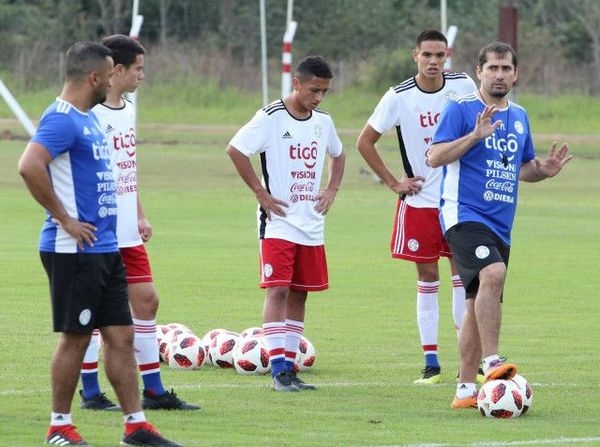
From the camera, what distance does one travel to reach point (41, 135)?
801 cm

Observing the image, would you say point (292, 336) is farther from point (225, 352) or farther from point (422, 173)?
point (422, 173)

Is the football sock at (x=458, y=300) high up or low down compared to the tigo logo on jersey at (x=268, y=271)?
down

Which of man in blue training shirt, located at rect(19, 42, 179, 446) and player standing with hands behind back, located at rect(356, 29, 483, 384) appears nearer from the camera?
man in blue training shirt, located at rect(19, 42, 179, 446)

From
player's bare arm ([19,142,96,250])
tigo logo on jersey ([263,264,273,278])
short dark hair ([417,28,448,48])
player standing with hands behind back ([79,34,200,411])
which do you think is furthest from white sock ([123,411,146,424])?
short dark hair ([417,28,448,48])

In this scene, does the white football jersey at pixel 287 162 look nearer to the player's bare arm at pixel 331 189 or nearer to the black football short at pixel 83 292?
the player's bare arm at pixel 331 189

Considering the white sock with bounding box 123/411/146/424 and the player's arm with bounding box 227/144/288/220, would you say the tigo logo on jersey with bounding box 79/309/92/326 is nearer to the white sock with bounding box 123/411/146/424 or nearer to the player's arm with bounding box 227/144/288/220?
the white sock with bounding box 123/411/146/424

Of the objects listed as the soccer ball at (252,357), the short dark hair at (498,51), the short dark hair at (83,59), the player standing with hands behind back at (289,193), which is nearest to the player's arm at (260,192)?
the player standing with hands behind back at (289,193)

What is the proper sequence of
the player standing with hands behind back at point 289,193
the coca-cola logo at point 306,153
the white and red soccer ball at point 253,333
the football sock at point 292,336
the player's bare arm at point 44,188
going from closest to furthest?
the player's bare arm at point 44,188, the player standing with hands behind back at point 289,193, the coca-cola logo at point 306,153, the football sock at point 292,336, the white and red soccer ball at point 253,333

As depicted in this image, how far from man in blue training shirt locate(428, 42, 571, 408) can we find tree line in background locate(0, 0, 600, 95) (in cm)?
4461

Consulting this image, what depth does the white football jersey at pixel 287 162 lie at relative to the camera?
11.0 metres

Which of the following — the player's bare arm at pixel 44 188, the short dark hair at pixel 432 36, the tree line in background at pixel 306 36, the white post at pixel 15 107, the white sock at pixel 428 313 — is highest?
the tree line in background at pixel 306 36

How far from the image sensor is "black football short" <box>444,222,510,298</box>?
9.72 meters

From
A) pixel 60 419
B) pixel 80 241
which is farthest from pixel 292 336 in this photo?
pixel 80 241

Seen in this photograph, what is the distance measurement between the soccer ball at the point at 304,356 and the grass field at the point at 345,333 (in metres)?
0.12
